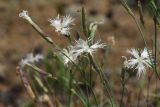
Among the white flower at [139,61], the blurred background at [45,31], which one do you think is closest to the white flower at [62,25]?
the white flower at [139,61]

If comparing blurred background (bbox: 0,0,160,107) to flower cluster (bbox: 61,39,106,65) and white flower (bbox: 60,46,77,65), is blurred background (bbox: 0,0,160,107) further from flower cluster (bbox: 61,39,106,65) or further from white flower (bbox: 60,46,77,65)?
flower cluster (bbox: 61,39,106,65)

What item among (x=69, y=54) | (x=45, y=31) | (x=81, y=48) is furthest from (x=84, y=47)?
(x=45, y=31)

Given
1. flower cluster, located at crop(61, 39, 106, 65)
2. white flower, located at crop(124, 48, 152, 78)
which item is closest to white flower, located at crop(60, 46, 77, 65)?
flower cluster, located at crop(61, 39, 106, 65)

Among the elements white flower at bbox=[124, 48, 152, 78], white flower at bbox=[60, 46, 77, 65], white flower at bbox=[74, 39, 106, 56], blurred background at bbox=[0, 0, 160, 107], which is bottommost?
white flower at bbox=[124, 48, 152, 78]

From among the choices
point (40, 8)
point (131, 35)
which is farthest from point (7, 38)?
point (131, 35)

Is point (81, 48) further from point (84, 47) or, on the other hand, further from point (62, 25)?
point (62, 25)

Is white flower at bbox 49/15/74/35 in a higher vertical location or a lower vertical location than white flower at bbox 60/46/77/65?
higher

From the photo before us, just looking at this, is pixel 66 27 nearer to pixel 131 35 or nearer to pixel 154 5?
pixel 154 5

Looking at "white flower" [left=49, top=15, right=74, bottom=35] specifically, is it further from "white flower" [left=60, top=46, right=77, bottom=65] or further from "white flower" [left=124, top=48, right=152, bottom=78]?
"white flower" [left=124, top=48, right=152, bottom=78]

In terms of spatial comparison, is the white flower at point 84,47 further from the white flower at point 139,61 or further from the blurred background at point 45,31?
the blurred background at point 45,31

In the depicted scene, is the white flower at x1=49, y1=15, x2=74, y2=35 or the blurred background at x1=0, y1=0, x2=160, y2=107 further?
the blurred background at x1=0, y1=0, x2=160, y2=107
